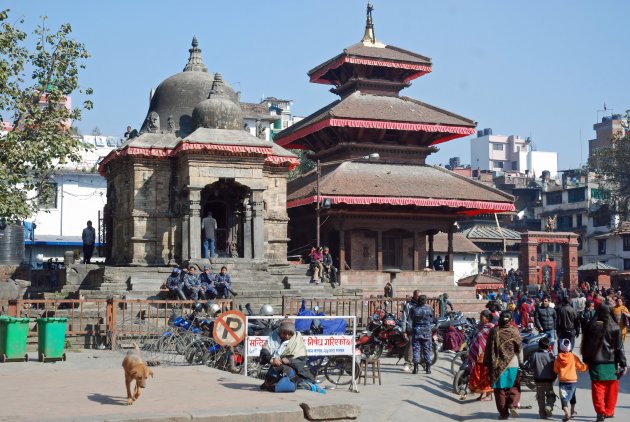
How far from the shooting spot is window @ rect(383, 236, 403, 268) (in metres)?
36.2

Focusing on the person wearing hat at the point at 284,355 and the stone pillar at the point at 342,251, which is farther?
the stone pillar at the point at 342,251

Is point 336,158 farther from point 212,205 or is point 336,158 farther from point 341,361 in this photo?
point 341,361

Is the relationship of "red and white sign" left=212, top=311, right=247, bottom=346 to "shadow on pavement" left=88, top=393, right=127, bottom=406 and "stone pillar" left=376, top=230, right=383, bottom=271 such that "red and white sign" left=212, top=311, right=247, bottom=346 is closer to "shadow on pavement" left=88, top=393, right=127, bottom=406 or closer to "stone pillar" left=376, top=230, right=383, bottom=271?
"shadow on pavement" left=88, top=393, right=127, bottom=406

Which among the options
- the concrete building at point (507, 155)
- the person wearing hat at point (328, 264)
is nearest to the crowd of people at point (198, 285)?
the person wearing hat at point (328, 264)

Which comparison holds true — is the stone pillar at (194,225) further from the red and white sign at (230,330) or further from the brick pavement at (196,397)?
the red and white sign at (230,330)

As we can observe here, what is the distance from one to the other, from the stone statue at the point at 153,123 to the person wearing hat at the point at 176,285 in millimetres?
Answer: 9258

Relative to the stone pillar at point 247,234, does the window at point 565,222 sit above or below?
above

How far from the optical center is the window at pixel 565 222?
71000mm

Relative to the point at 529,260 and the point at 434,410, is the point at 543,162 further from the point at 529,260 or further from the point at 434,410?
the point at 434,410

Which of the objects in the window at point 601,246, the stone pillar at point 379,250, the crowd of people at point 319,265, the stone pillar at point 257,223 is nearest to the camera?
the stone pillar at point 257,223

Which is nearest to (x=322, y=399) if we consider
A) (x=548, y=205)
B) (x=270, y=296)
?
(x=270, y=296)

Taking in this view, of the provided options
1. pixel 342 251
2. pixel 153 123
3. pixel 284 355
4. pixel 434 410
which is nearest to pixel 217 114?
pixel 153 123

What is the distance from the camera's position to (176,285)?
2261 cm

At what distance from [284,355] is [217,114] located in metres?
18.4
